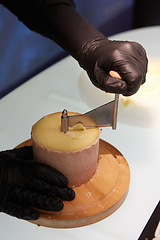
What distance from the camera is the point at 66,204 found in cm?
101

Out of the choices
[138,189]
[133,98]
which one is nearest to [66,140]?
[138,189]

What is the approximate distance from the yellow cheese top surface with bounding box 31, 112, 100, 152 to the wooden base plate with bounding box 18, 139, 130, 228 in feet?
0.60

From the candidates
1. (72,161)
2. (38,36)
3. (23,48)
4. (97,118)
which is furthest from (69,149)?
(38,36)

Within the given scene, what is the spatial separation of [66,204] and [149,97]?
90cm

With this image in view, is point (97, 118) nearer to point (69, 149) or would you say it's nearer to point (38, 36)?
point (69, 149)

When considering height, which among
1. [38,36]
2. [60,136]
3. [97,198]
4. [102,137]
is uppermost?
[38,36]

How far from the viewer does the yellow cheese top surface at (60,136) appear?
1.02 metres

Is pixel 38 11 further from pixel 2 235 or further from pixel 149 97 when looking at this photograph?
pixel 2 235

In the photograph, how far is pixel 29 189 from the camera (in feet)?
3.35

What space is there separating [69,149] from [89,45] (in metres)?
0.58

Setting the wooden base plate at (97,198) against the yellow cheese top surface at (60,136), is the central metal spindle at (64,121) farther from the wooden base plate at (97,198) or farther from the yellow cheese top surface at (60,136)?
the wooden base plate at (97,198)

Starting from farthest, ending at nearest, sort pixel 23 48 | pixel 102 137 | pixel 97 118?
pixel 23 48 → pixel 102 137 → pixel 97 118

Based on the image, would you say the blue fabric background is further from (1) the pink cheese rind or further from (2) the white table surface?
(1) the pink cheese rind

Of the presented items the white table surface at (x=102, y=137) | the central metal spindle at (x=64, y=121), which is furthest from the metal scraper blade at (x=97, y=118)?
the white table surface at (x=102, y=137)
